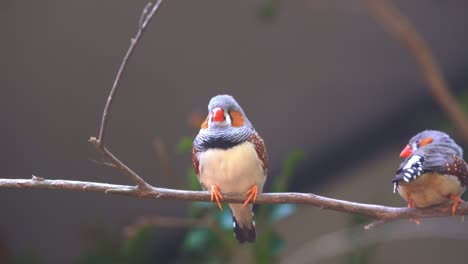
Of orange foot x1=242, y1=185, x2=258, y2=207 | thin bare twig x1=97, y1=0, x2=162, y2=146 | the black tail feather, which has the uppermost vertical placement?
thin bare twig x1=97, y1=0, x2=162, y2=146

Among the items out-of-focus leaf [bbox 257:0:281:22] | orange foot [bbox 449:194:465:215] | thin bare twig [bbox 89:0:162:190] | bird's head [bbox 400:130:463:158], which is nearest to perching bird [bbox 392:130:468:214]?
orange foot [bbox 449:194:465:215]

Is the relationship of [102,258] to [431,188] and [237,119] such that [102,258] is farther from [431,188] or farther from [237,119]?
[431,188]

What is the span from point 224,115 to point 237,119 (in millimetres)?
48

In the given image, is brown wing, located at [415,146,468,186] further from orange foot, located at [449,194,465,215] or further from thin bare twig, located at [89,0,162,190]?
thin bare twig, located at [89,0,162,190]

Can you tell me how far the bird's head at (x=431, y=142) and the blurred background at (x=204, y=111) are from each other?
0.55 metres

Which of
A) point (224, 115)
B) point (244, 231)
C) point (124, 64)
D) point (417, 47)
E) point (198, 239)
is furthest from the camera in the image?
point (198, 239)

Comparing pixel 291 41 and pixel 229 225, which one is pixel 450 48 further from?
pixel 229 225

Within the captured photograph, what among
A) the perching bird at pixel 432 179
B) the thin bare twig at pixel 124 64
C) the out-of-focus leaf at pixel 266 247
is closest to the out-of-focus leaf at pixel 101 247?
the out-of-focus leaf at pixel 266 247

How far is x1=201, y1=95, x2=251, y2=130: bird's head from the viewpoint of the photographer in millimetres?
1867

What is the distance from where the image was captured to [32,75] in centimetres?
309

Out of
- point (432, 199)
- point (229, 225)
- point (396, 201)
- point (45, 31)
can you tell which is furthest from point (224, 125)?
point (396, 201)

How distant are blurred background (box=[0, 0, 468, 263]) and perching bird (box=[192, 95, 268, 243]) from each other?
0.68m

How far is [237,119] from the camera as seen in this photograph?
6.29 feet

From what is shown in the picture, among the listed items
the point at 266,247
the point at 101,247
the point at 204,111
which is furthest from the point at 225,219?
the point at 101,247
